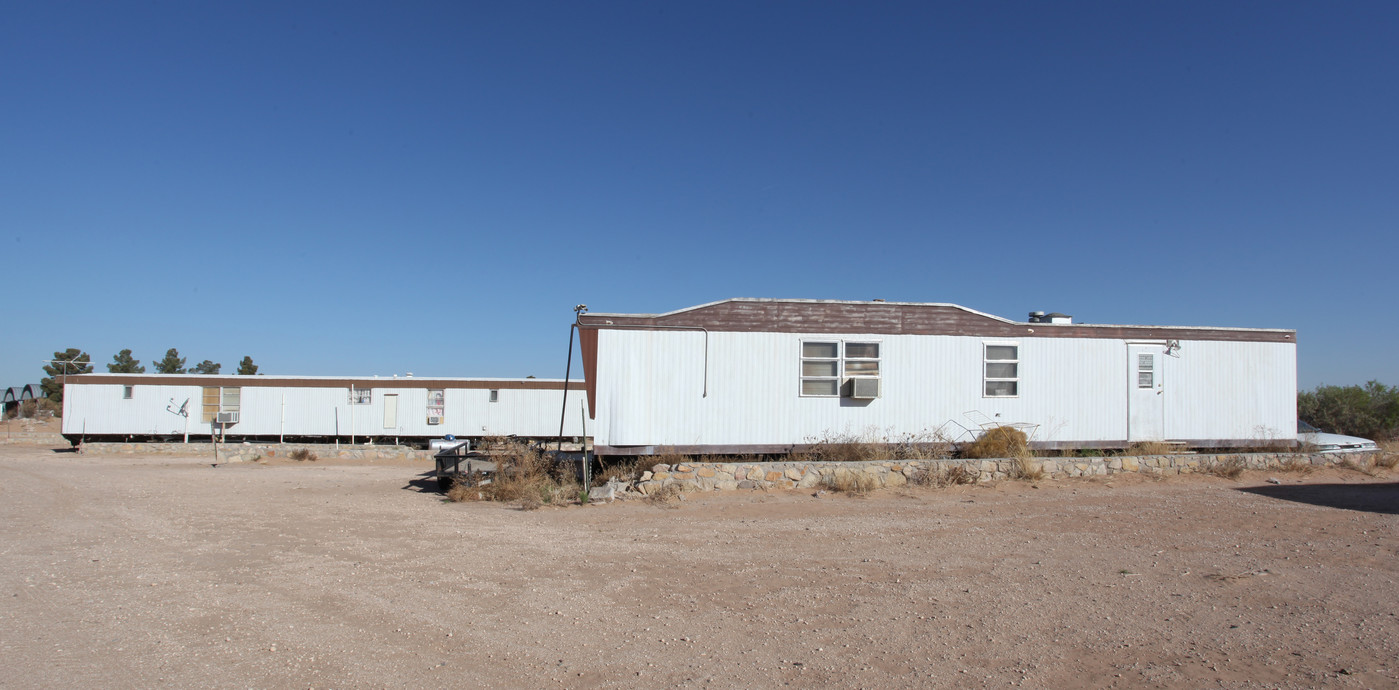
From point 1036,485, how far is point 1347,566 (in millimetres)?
5444

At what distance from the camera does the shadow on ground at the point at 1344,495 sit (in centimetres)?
937

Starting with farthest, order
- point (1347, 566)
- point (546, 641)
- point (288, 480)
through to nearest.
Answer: point (288, 480)
point (1347, 566)
point (546, 641)

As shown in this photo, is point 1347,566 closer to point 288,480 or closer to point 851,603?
point 851,603

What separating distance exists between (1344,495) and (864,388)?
22.0 feet

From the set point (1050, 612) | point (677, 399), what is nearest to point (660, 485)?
point (677, 399)

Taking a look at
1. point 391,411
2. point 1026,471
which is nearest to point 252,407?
point 391,411

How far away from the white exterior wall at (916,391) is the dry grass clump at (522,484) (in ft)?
3.55

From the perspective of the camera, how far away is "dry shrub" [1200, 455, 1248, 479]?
40.7 feet

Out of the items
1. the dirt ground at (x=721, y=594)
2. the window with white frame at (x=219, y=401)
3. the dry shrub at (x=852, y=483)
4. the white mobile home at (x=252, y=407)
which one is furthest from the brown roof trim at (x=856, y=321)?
the window with white frame at (x=219, y=401)

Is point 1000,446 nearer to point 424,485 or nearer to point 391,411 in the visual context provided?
point 424,485

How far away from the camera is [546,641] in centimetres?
482

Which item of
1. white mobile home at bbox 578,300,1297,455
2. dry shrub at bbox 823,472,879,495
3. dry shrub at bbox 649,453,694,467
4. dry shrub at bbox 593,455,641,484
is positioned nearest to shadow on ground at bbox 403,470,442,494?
dry shrub at bbox 593,455,641,484

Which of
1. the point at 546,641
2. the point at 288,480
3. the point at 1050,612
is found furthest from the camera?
the point at 288,480

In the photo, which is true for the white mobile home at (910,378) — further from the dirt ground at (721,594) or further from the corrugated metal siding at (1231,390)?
the dirt ground at (721,594)
